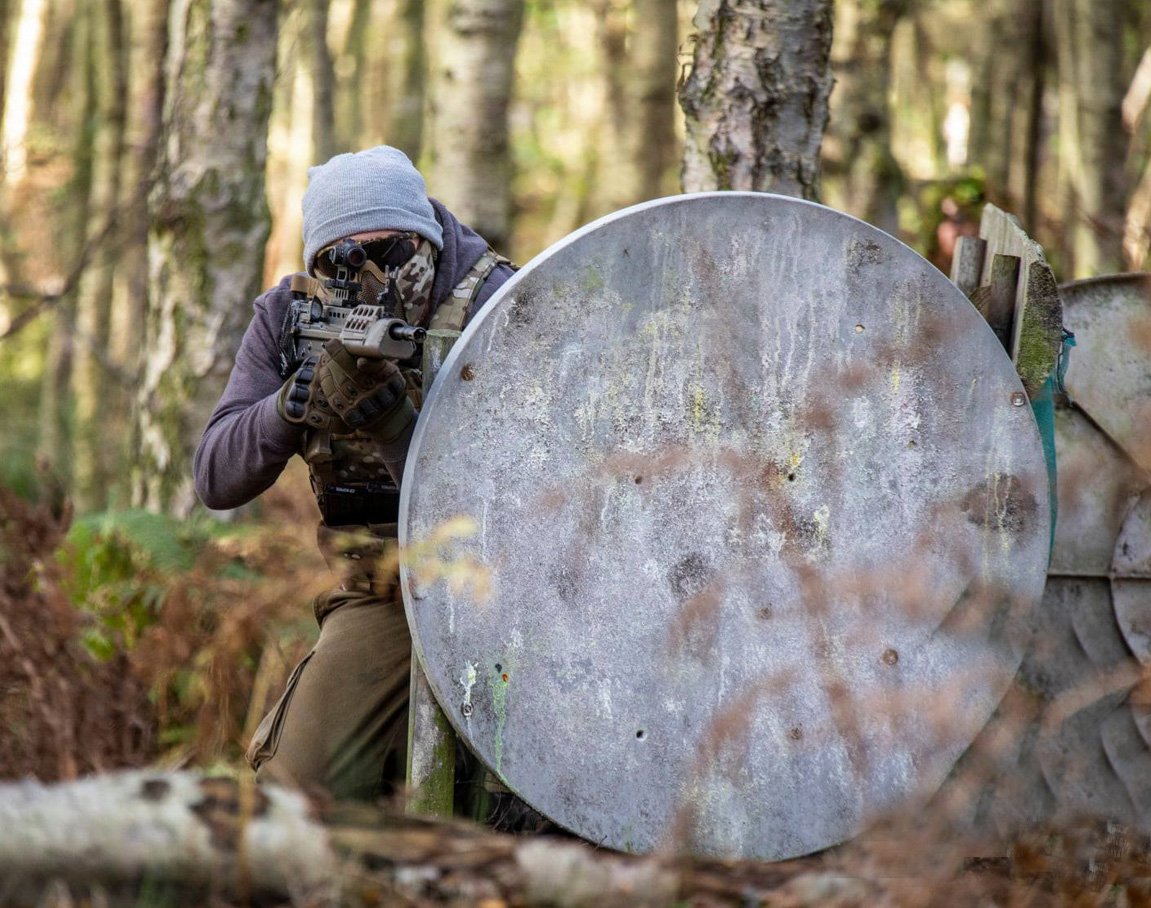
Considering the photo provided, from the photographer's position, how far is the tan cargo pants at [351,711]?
3400mm

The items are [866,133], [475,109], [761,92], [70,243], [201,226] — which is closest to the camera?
[761,92]

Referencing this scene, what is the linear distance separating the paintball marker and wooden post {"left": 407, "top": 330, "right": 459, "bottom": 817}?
0.06 m

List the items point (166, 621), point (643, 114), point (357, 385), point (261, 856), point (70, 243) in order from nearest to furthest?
1. point (261, 856)
2. point (357, 385)
3. point (166, 621)
4. point (70, 243)
5. point (643, 114)

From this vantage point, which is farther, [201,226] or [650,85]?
[650,85]

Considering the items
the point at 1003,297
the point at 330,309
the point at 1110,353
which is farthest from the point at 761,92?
the point at 330,309

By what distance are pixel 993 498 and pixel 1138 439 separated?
83 cm

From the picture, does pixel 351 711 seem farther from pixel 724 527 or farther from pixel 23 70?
pixel 23 70

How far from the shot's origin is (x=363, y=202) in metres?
3.45

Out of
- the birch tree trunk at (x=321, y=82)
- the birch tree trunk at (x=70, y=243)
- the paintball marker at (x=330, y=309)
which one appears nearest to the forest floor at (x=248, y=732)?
the paintball marker at (x=330, y=309)

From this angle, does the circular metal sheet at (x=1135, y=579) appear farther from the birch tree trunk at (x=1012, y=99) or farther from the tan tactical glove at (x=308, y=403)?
the birch tree trunk at (x=1012, y=99)

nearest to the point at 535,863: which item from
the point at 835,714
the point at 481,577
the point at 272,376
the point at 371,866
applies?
the point at 371,866

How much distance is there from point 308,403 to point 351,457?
398 mm

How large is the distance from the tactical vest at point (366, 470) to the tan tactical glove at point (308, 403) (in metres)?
0.20

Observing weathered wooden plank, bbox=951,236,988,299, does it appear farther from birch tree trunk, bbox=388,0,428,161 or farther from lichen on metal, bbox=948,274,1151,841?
birch tree trunk, bbox=388,0,428,161
